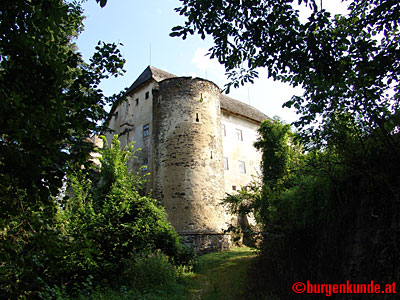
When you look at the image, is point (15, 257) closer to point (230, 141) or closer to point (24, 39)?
point (24, 39)

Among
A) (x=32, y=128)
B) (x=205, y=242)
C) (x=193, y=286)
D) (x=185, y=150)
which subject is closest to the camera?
(x=32, y=128)

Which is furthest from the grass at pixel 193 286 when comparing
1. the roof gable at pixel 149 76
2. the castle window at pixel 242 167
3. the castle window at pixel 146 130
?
the roof gable at pixel 149 76

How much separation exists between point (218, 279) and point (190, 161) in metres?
8.65

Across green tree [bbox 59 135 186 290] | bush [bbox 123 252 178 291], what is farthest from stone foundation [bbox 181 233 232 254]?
bush [bbox 123 252 178 291]

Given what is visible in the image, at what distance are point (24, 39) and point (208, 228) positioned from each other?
16.6 metres

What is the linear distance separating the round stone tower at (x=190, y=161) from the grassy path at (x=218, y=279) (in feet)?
9.35

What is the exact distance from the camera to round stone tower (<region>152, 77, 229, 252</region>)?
18.1m

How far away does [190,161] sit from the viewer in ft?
63.1

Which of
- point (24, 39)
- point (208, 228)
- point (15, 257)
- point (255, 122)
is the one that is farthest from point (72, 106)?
point (255, 122)

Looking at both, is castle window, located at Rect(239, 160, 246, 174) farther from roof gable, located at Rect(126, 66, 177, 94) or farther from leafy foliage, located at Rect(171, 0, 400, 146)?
leafy foliage, located at Rect(171, 0, 400, 146)

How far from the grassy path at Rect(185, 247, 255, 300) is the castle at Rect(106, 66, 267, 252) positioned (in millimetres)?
2715

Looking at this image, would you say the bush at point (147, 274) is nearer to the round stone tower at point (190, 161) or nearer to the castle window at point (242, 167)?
the round stone tower at point (190, 161)

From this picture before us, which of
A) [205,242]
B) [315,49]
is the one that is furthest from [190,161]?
[315,49]

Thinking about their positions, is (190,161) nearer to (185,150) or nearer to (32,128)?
(185,150)
